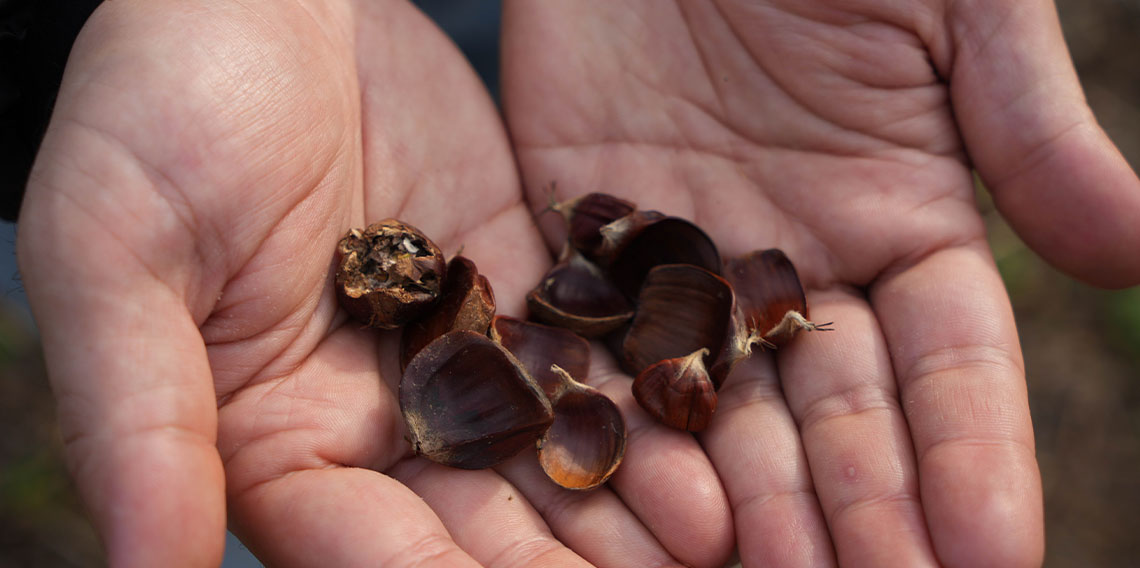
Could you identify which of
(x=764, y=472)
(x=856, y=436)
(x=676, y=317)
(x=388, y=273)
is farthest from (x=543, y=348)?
(x=856, y=436)

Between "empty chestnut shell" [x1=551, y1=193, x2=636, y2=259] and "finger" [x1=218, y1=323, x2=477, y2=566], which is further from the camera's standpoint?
"empty chestnut shell" [x1=551, y1=193, x2=636, y2=259]

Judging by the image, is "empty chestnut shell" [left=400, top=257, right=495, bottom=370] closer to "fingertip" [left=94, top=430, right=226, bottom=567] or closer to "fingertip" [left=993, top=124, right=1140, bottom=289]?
"fingertip" [left=94, top=430, right=226, bottom=567]

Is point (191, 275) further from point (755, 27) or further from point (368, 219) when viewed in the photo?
point (755, 27)

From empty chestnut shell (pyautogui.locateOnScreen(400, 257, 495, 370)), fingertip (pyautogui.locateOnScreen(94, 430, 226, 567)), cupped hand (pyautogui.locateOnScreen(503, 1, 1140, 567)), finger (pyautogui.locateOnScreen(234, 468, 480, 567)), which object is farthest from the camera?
empty chestnut shell (pyautogui.locateOnScreen(400, 257, 495, 370))

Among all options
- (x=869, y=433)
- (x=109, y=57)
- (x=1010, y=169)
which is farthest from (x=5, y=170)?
(x=1010, y=169)

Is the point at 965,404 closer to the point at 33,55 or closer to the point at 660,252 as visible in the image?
the point at 660,252

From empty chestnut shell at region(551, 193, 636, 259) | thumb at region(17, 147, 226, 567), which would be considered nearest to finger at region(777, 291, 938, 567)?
empty chestnut shell at region(551, 193, 636, 259)

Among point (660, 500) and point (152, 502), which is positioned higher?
point (152, 502)
